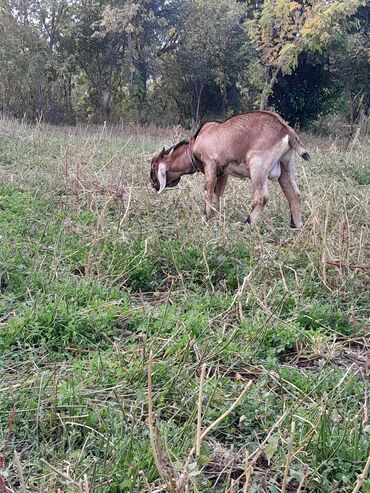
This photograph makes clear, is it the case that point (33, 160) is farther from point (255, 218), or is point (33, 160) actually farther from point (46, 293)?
point (46, 293)

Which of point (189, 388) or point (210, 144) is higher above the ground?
point (210, 144)

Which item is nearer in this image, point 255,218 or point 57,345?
point 57,345

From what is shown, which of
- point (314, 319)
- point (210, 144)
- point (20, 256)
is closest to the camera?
point (314, 319)

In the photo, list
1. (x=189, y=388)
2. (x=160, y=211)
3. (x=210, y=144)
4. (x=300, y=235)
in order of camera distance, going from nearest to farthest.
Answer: (x=189, y=388) < (x=300, y=235) < (x=160, y=211) < (x=210, y=144)

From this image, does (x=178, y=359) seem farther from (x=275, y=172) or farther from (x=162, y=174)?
(x=162, y=174)

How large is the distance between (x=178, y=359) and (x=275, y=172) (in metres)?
3.94

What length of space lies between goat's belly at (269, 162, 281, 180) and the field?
2.70 feet

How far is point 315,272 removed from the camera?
4188 millimetres

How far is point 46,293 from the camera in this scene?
3604 mm

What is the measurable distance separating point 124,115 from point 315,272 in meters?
22.7

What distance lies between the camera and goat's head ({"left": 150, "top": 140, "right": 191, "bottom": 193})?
7.14 meters

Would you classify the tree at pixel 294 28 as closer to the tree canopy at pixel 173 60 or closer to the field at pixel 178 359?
the tree canopy at pixel 173 60

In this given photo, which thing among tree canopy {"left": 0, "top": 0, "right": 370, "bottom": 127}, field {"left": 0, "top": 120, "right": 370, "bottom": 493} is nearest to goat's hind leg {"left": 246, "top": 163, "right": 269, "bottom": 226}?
field {"left": 0, "top": 120, "right": 370, "bottom": 493}

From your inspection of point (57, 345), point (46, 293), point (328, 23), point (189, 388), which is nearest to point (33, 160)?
point (46, 293)
